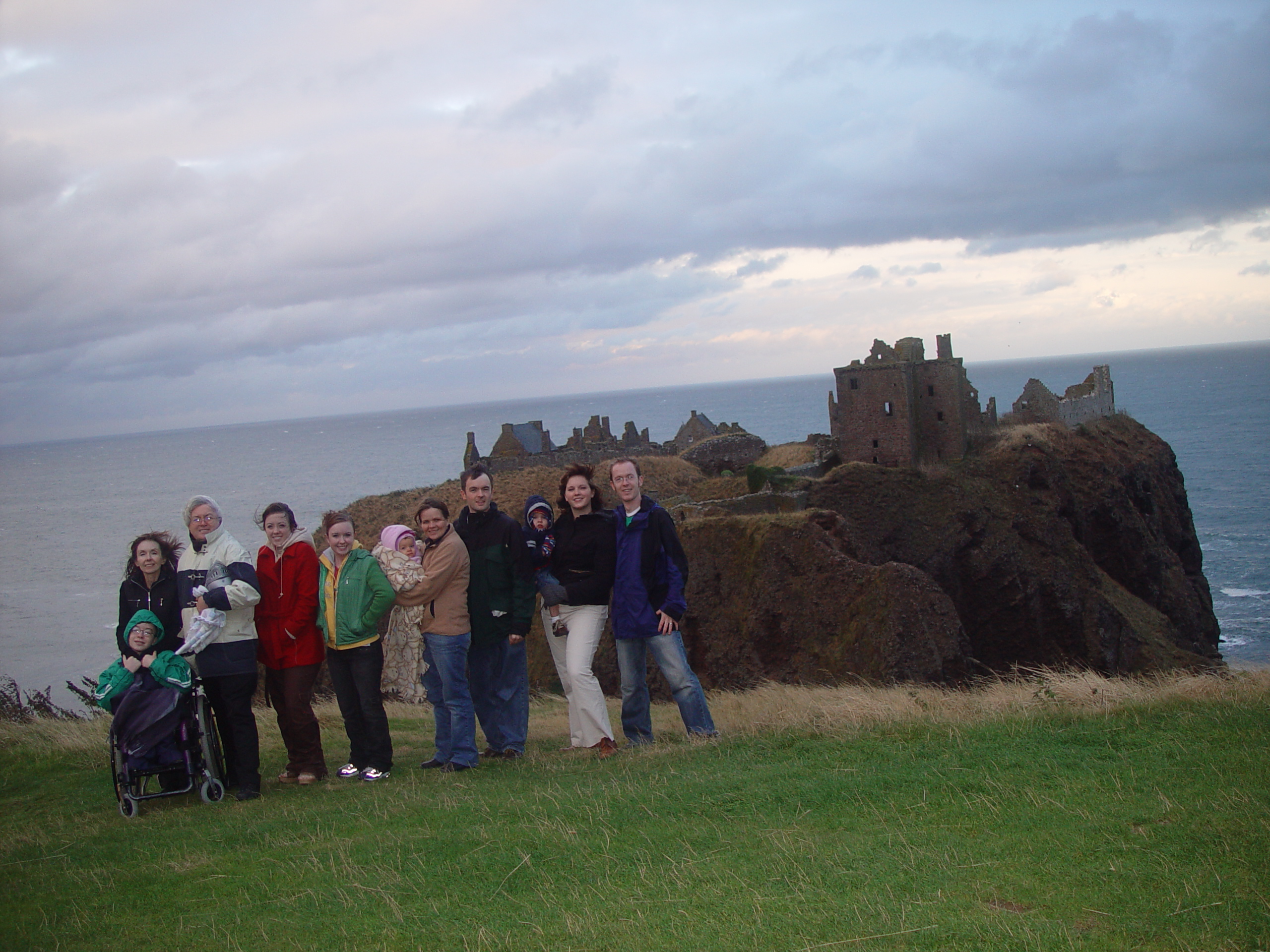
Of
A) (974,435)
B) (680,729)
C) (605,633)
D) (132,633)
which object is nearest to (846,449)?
(974,435)

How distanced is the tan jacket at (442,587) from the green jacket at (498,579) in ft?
0.44

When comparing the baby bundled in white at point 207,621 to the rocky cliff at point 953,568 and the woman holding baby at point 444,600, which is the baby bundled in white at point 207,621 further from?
the rocky cliff at point 953,568

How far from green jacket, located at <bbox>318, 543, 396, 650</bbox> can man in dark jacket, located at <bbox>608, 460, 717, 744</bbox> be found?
2250 millimetres

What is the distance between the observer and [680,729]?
10711mm

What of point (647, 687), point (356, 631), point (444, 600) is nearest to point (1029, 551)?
point (647, 687)

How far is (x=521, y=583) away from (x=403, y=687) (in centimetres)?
220

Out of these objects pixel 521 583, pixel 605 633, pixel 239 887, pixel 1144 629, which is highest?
pixel 521 583

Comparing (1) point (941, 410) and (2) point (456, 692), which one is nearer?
(2) point (456, 692)

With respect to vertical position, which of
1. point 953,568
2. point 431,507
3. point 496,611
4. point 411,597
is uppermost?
point 431,507

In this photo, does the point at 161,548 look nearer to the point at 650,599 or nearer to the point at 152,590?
the point at 152,590

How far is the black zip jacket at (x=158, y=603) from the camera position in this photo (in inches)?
349

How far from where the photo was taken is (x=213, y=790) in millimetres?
8836

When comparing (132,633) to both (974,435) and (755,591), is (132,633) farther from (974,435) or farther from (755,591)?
(974,435)

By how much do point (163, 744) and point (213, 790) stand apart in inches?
23.7
